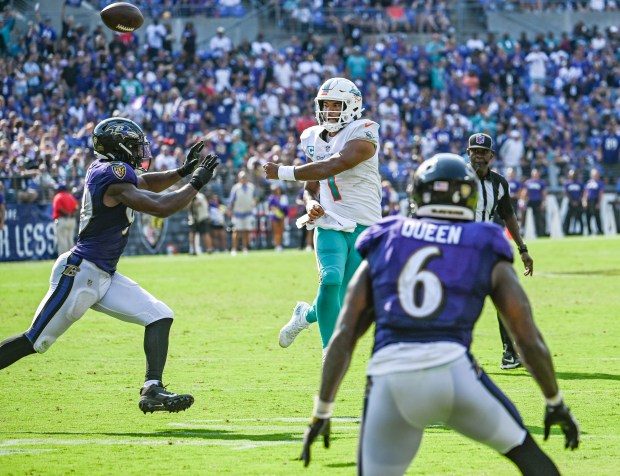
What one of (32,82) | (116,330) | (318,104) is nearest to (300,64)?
(32,82)

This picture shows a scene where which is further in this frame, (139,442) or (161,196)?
(161,196)

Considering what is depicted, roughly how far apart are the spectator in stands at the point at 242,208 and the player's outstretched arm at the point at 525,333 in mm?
23432

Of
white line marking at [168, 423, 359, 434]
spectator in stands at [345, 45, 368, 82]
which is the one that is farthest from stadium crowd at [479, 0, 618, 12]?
white line marking at [168, 423, 359, 434]

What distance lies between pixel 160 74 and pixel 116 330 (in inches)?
718

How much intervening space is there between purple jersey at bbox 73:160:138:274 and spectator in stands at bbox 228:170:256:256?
19.9 meters

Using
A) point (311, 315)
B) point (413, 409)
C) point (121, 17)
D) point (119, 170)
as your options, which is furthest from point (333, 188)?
point (413, 409)

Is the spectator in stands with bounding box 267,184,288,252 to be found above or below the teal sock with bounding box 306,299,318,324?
below

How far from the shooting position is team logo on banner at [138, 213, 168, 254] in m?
27.8

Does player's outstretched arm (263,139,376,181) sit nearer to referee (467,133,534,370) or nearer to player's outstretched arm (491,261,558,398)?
referee (467,133,534,370)

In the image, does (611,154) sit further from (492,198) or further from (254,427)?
(254,427)

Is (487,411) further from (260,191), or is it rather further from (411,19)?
(411,19)

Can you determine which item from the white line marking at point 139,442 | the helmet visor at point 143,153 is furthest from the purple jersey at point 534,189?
the white line marking at point 139,442

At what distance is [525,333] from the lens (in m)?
4.47

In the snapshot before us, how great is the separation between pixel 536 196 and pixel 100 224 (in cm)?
2537
